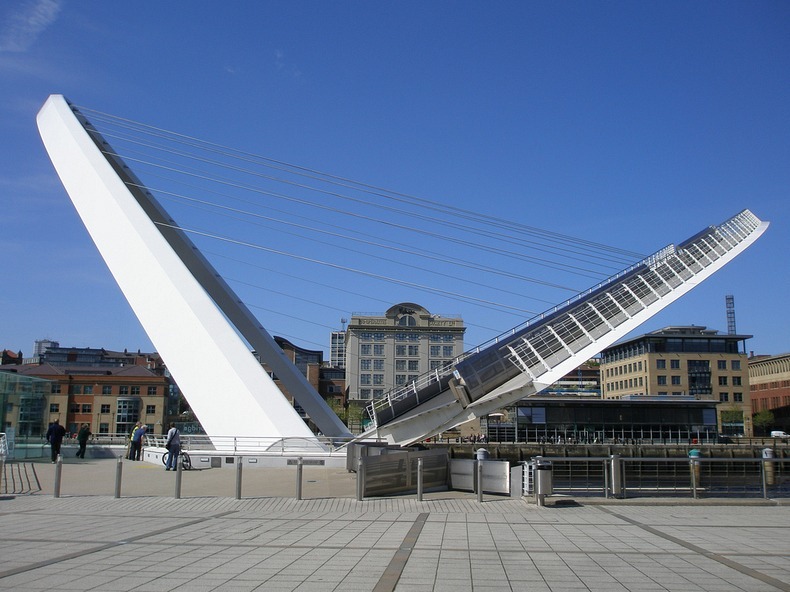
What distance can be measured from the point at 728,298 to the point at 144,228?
523ft

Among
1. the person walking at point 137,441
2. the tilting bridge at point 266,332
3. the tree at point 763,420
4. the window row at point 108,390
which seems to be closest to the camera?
the tilting bridge at point 266,332

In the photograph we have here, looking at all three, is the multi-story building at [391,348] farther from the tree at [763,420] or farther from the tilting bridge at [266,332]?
the tilting bridge at [266,332]

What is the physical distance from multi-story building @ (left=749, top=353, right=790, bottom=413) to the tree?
4.62 m

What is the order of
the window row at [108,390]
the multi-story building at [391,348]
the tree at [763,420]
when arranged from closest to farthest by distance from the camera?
the window row at [108,390] < the tree at [763,420] < the multi-story building at [391,348]

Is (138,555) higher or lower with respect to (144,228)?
lower

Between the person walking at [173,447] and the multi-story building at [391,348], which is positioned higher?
the multi-story building at [391,348]

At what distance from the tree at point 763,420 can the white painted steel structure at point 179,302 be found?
7857 cm

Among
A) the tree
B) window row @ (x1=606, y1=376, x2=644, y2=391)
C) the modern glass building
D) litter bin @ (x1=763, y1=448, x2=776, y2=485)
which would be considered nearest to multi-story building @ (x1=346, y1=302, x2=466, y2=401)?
window row @ (x1=606, y1=376, x2=644, y2=391)

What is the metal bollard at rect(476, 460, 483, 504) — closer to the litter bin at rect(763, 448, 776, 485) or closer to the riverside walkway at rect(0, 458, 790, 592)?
the riverside walkway at rect(0, 458, 790, 592)

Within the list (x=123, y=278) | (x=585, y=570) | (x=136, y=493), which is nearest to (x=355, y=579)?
(x=585, y=570)

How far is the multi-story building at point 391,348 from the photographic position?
93.1 m

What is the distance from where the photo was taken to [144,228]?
71.2 ft

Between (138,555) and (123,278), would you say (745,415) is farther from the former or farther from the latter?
(138,555)

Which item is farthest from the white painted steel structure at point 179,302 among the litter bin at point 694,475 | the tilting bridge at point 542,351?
the litter bin at point 694,475
